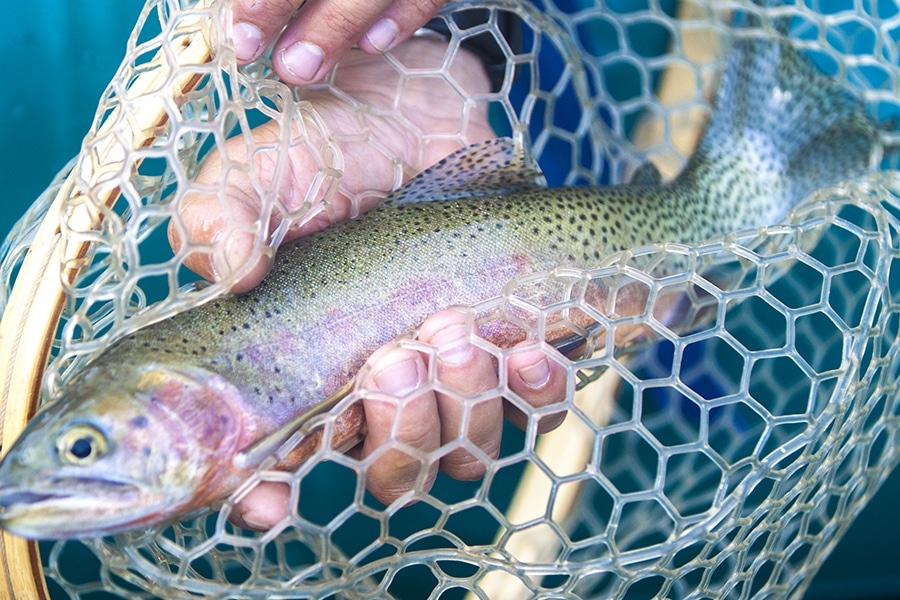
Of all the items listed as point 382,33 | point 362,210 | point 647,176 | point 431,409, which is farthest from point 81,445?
point 647,176

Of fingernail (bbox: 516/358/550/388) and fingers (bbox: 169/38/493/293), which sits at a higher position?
fingers (bbox: 169/38/493/293)

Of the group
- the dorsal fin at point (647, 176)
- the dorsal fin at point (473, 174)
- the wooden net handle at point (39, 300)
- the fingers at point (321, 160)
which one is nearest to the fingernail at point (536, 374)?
the dorsal fin at point (473, 174)

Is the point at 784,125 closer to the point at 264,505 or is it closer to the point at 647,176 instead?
the point at 647,176

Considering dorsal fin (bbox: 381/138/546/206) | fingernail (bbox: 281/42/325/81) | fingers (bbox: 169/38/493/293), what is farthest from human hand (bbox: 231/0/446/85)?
dorsal fin (bbox: 381/138/546/206)

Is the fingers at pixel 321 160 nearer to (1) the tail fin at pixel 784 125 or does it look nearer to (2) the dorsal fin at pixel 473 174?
(2) the dorsal fin at pixel 473 174

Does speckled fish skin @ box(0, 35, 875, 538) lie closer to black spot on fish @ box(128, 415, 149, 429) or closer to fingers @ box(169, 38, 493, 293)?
black spot on fish @ box(128, 415, 149, 429)

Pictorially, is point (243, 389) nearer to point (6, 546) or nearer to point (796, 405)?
point (6, 546)

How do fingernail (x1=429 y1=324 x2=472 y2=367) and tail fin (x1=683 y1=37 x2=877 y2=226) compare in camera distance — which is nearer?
fingernail (x1=429 y1=324 x2=472 y2=367)
